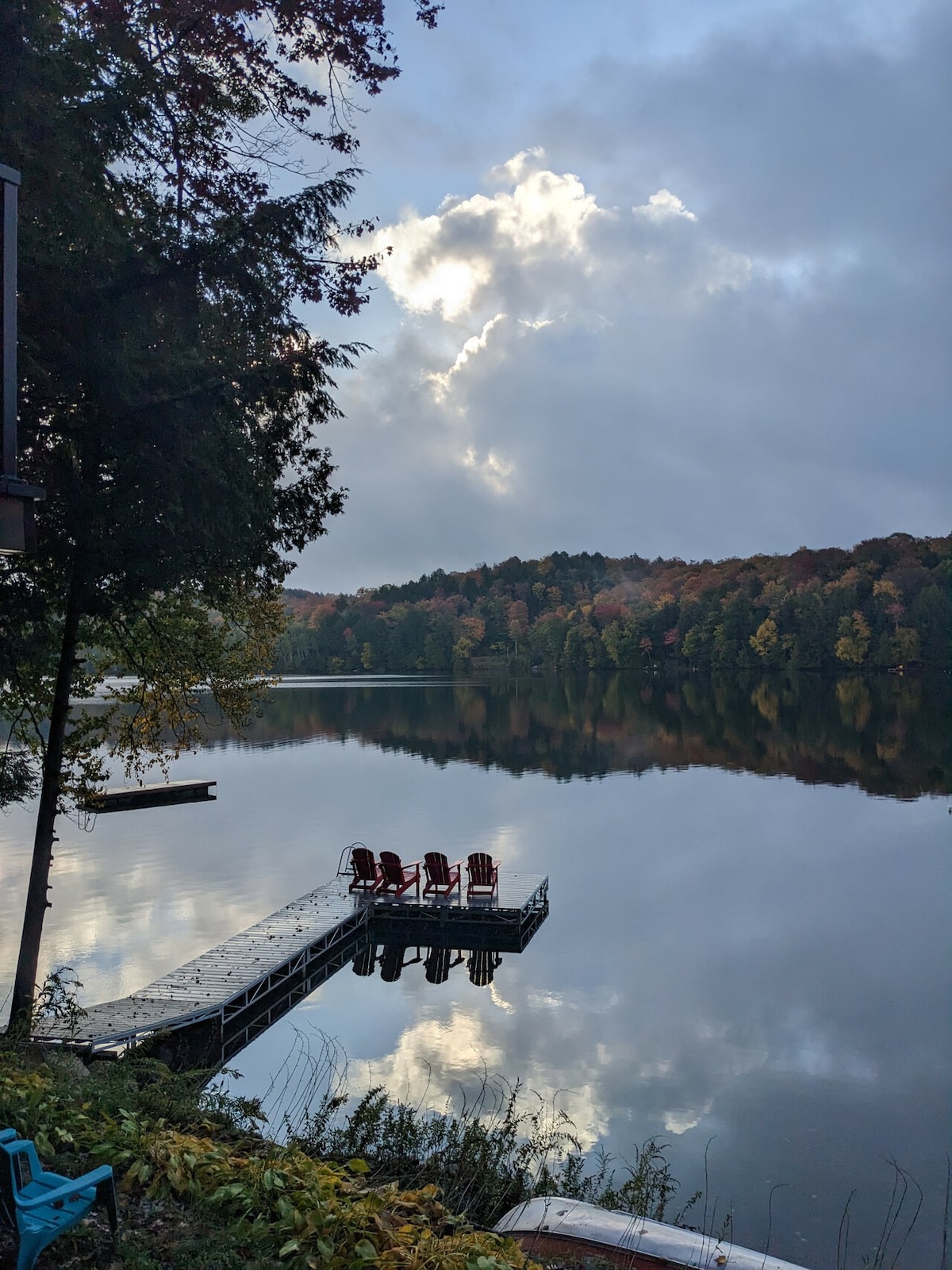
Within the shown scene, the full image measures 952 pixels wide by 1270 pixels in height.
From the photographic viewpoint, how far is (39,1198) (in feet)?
12.6

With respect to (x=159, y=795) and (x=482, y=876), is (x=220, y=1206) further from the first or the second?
(x=159, y=795)

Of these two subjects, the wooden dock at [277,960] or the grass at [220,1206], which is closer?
the grass at [220,1206]

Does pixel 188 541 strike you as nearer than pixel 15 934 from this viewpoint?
Yes

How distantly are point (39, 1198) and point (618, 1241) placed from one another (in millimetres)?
3235

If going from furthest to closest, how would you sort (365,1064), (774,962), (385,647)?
(385,647)
(774,962)
(365,1064)

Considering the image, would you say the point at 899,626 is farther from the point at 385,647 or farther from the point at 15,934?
the point at 15,934

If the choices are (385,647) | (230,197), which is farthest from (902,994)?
(385,647)

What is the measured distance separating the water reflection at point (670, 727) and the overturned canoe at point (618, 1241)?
30771 millimetres

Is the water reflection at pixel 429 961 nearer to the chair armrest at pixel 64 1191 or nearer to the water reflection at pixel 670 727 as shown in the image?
the chair armrest at pixel 64 1191

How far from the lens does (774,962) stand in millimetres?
17500

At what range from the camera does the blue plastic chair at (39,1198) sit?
12.5 ft

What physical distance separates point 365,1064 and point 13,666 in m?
7.32

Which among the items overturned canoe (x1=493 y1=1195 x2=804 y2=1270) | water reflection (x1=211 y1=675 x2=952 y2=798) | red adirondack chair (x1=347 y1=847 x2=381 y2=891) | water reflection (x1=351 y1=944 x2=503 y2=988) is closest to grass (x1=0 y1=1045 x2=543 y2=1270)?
overturned canoe (x1=493 y1=1195 x2=804 y2=1270)

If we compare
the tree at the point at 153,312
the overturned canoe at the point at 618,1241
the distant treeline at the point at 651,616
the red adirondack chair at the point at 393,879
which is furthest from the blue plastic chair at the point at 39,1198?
the distant treeline at the point at 651,616
